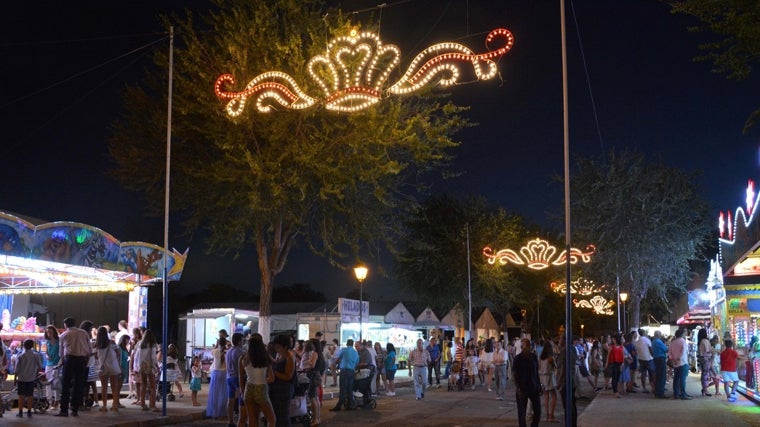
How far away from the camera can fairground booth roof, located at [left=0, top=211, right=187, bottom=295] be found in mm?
18422

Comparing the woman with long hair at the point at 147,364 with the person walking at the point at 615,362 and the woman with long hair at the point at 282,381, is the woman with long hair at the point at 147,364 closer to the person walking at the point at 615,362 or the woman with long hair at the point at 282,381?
the woman with long hair at the point at 282,381

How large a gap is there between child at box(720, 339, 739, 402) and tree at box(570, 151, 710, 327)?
50.8ft

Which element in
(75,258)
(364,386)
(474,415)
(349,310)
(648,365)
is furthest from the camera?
(349,310)

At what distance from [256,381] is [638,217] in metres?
27.2

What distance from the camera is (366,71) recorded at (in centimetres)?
1486

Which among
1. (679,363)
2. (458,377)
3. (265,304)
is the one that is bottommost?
(458,377)

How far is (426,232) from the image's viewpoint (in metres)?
54.3

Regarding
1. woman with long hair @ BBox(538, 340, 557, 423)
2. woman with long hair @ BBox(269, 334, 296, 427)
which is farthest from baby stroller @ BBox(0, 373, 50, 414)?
woman with long hair @ BBox(538, 340, 557, 423)

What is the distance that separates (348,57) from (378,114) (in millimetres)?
5631

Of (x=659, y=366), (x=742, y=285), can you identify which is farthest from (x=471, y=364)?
(x=742, y=285)

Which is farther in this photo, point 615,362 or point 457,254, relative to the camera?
point 457,254

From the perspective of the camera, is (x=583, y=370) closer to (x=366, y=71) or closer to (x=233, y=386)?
(x=233, y=386)

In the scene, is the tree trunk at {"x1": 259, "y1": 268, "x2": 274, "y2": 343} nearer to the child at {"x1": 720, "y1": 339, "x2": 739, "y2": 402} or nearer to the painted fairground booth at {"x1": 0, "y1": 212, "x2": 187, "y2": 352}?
the painted fairground booth at {"x1": 0, "y1": 212, "x2": 187, "y2": 352}

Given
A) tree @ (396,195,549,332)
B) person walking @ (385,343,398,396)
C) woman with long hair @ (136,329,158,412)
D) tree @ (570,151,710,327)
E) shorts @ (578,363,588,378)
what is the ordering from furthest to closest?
1. tree @ (396,195,549,332)
2. tree @ (570,151,710,327)
3. person walking @ (385,343,398,396)
4. shorts @ (578,363,588,378)
5. woman with long hair @ (136,329,158,412)
